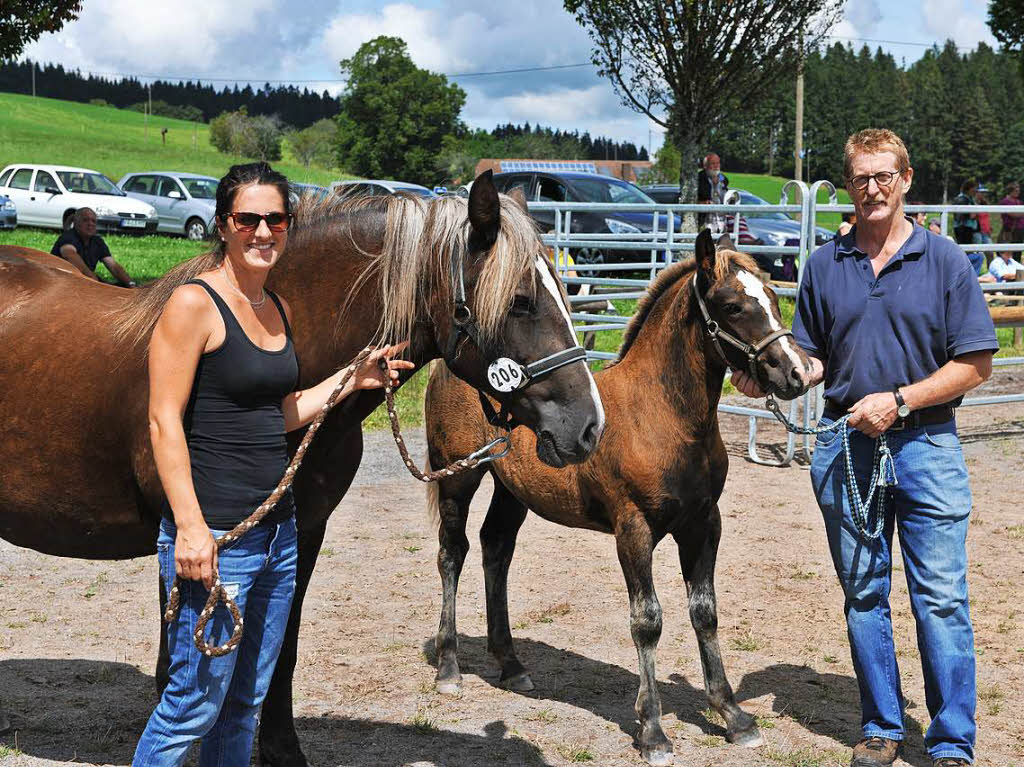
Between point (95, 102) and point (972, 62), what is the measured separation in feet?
313

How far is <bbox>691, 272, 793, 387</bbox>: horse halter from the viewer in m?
3.93

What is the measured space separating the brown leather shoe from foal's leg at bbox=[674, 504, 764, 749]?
42cm

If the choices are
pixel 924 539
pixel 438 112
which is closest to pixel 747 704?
pixel 924 539

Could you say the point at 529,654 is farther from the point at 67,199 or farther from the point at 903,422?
the point at 67,199

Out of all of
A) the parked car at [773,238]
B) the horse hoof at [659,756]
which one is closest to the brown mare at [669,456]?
the horse hoof at [659,756]

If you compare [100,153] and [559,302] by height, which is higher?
[100,153]

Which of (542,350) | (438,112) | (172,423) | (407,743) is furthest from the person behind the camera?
(438,112)

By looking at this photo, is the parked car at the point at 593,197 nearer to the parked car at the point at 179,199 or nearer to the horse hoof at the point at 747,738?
the parked car at the point at 179,199

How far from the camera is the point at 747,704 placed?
4.29 meters

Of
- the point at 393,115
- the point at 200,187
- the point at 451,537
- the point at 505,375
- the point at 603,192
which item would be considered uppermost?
the point at 393,115

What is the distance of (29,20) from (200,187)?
12.3m

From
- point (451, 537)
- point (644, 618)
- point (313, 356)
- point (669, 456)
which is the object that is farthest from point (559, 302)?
point (451, 537)

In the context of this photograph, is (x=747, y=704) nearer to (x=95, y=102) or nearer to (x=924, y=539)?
(x=924, y=539)

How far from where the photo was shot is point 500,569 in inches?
187
